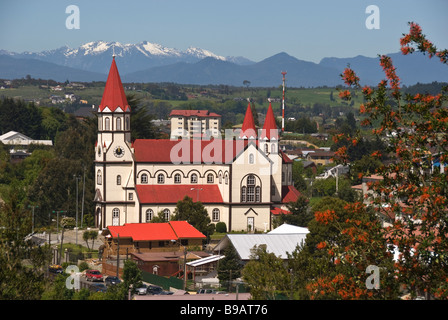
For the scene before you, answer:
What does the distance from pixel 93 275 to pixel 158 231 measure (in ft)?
43.3

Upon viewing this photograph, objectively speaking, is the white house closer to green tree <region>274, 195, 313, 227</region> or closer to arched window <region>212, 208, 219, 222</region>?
arched window <region>212, 208, 219, 222</region>

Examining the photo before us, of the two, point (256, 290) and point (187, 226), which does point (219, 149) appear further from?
point (256, 290)

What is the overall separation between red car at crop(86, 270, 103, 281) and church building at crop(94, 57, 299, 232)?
20.5 m

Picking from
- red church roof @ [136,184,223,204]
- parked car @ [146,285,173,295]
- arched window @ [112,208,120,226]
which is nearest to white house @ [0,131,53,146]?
arched window @ [112,208,120,226]

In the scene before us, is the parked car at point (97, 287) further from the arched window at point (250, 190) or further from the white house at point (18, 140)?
the white house at point (18, 140)

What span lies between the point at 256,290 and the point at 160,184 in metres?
49.1

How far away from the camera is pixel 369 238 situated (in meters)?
21.9

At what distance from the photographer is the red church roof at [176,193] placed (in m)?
75.5

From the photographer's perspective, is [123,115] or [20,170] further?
[20,170]

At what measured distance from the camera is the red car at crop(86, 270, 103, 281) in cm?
5275

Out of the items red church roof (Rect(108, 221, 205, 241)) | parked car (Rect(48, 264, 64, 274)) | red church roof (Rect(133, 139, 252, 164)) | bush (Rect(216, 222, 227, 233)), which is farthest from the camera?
red church roof (Rect(133, 139, 252, 164))

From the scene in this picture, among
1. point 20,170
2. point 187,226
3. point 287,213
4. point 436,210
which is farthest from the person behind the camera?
point 20,170
